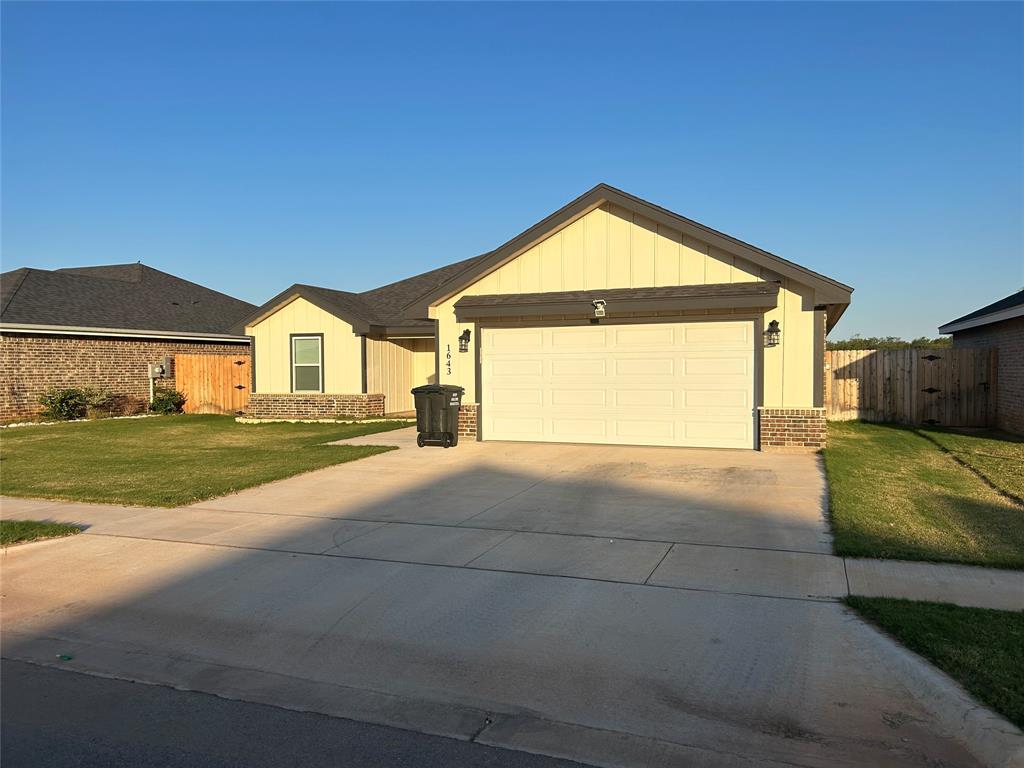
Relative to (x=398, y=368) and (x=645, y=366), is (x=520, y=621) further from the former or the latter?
(x=398, y=368)

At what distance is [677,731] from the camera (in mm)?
4086

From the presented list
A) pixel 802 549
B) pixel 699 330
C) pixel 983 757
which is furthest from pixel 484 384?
pixel 983 757

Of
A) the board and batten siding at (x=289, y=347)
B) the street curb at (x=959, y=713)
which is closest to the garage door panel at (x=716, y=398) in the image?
the street curb at (x=959, y=713)

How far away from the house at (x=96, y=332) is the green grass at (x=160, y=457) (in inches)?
98.0

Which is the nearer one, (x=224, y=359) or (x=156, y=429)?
(x=156, y=429)

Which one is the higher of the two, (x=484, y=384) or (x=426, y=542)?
(x=484, y=384)

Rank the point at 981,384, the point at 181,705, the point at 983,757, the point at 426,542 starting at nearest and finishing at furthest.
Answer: the point at 983,757 < the point at 181,705 < the point at 426,542 < the point at 981,384

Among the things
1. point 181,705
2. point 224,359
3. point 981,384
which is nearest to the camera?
point 181,705

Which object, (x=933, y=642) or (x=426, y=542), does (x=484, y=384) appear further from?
(x=933, y=642)

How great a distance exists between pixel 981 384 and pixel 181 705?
759 inches

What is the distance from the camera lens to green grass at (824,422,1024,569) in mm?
7168

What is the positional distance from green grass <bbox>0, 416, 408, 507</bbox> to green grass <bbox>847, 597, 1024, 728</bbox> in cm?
843

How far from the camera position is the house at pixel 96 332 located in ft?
73.0

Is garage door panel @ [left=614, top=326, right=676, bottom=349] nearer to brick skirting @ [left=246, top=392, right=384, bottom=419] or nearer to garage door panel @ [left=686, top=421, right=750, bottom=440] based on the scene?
garage door panel @ [left=686, top=421, right=750, bottom=440]
